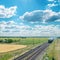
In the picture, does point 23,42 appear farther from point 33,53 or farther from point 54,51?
point 54,51

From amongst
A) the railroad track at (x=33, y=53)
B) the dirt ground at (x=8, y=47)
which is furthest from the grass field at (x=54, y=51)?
the dirt ground at (x=8, y=47)

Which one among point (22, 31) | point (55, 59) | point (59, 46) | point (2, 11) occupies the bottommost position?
point (55, 59)

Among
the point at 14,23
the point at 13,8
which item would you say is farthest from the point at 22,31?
the point at 13,8

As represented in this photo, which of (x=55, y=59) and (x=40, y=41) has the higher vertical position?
(x=40, y=41)

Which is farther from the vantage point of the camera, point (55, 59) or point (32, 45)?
point (32, 45)

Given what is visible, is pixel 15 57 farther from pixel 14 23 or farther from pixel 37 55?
pixel 14 23

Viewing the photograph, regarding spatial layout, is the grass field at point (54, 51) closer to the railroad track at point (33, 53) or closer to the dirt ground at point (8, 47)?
the railroad track at point (33, 53)

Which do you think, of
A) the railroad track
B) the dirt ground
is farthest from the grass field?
the dirt ground
